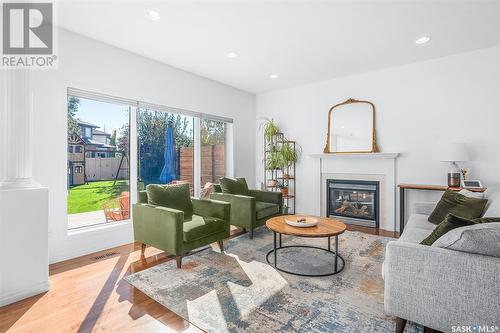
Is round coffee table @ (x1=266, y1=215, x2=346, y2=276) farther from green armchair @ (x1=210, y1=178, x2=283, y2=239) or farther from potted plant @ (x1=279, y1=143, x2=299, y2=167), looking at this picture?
potted plant @ (x1=279, y1=143, x2=299, y2=167)

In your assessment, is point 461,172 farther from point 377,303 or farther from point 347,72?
point 377,303

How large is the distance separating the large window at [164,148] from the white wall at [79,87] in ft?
0.87

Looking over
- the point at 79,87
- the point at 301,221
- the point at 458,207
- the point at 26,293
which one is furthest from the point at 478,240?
the point at 79,87

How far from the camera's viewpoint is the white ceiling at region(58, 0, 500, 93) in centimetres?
265

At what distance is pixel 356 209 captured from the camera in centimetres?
482

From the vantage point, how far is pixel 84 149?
345cm

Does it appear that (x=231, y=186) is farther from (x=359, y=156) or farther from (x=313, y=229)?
(x=359, y=156)

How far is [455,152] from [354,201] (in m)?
1.76

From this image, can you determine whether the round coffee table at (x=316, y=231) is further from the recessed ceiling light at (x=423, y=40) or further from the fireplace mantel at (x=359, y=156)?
the recessed ceiling light at (x=423, y=40)

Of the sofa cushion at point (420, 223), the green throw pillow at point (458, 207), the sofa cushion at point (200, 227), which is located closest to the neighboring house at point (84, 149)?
the sofa cushion at point (200, 227)

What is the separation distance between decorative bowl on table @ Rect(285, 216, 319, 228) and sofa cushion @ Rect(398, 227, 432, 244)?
85 centimetres

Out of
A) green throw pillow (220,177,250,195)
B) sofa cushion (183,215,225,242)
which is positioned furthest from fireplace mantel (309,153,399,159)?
sofa cushion (183,215,225,242)

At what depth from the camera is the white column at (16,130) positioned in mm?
2334

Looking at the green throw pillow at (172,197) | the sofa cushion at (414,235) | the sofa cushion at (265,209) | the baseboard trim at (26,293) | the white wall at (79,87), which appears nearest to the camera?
the baseboard trim at (26,293)
